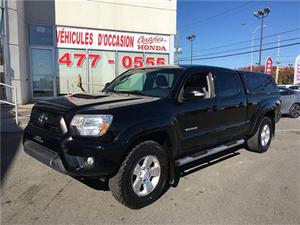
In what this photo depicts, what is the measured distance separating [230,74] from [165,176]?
2.59 metres

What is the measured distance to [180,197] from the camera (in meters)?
3.84

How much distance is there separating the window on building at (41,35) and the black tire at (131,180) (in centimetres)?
1225

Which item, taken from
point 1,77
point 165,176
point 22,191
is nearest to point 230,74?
point 165,176

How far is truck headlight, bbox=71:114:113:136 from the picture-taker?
3.21 meters

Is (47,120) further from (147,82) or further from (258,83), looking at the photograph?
(258,83)

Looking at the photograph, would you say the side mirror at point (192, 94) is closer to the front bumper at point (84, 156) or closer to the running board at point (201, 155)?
the running board at point (201, 155)


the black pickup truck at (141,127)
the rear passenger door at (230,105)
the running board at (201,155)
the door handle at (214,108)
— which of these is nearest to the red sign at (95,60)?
the black pickup truck at (141,127)

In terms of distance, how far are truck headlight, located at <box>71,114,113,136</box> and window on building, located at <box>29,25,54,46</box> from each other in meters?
12.2

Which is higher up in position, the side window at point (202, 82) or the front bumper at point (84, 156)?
the side window at point (202, 82)

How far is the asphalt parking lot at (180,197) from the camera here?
10.7 feet

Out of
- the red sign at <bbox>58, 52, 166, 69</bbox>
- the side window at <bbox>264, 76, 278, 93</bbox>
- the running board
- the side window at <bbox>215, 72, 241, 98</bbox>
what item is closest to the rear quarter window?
the side window at <bbox>264, 76, 278, 93</bbox>

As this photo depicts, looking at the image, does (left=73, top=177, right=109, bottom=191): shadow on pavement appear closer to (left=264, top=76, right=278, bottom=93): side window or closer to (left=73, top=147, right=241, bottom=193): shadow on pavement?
(left=73, top=147, right=241, bottom=193): shadow on pavement

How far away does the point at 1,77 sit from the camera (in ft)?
38.7

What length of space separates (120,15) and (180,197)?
13.1 metres
